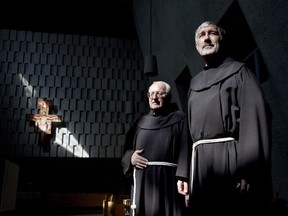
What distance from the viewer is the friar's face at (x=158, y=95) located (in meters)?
2.61

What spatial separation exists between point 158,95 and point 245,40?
1.81m

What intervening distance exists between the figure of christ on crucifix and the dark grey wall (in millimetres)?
3158

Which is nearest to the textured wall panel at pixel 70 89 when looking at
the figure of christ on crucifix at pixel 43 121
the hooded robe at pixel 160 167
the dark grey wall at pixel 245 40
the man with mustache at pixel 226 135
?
the figure of christ on crucifix at pixel 43 121

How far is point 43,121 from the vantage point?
324 inches

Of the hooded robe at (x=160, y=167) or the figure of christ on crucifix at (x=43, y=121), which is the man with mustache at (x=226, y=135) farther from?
the figure of christ on crucifix at (x=43, y=121)

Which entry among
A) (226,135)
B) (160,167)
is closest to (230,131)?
(226,135)

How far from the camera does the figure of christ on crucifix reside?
26.9ft

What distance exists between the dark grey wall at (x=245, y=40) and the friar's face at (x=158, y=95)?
937 millimetres

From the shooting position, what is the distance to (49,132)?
325 inches

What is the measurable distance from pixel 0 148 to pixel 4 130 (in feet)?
1.47

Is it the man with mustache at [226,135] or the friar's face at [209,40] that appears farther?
the friar's face at [209,40]

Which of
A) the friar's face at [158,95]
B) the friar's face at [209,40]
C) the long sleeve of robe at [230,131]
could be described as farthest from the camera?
the friar's face at [158,95]

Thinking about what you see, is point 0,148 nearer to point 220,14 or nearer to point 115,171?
point 115,171

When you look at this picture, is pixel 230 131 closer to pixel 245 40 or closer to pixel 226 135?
pixel 226 135
